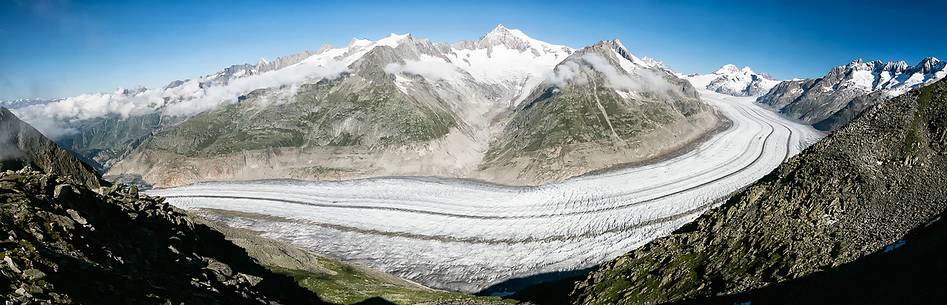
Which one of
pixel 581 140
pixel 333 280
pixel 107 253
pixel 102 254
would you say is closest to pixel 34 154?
pixel 333 280

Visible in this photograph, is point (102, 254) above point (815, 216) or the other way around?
above

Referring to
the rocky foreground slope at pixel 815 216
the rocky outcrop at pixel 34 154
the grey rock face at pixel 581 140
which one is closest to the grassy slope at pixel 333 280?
the rocky foreground slope at pixel 815 216

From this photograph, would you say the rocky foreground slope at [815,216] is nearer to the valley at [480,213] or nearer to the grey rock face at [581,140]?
the valley at [480,213]

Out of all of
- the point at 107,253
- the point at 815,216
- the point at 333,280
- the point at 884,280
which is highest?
the point at 107,253

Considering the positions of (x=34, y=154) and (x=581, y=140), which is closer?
(x=34, y=154)

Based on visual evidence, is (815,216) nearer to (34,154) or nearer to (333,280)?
(333,280)

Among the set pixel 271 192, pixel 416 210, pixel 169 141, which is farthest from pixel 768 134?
pixel 169 141

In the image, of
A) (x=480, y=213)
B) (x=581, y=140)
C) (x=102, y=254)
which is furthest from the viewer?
(x=581, y=140)
